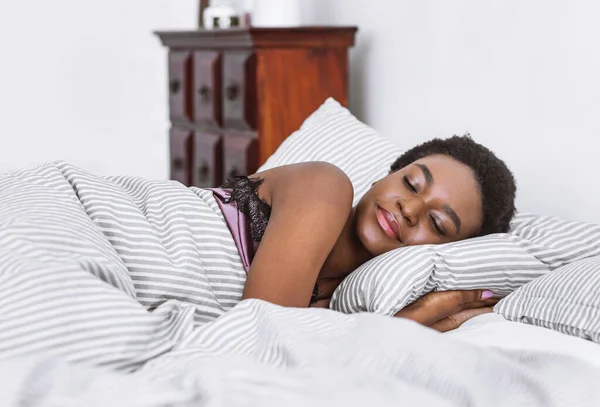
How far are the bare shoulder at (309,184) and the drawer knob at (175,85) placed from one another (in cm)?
157

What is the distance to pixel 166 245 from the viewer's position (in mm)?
1601

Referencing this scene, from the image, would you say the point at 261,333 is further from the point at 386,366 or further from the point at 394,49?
the point at 394,49

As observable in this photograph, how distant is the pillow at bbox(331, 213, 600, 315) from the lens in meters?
1.60

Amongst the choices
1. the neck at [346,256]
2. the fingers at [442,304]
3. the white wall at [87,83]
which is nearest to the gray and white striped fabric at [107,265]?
the neck at [346,256]

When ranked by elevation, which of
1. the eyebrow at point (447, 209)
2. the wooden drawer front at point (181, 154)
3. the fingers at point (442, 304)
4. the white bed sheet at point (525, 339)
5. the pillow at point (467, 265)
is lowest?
the wooden drawer front at point (181, 154)

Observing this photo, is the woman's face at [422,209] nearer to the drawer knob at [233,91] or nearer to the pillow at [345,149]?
the pillow at [345,149]

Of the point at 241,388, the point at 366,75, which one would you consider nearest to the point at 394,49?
the point at 366,75

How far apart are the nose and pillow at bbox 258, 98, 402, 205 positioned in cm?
37

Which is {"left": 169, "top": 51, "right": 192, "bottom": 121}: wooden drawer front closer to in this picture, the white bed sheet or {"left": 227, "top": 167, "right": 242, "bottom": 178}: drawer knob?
{"left": 227, "top": 167, "right": 242, "bottom": 178}: drawer knob

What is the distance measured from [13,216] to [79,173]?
10.9 inches

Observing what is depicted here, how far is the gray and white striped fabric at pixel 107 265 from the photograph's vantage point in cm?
121

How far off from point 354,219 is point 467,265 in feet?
0.95

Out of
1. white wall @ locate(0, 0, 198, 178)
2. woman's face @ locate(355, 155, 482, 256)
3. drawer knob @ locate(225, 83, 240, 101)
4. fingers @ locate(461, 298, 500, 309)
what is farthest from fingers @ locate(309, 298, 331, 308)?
white wall @ locate(0, 0, 198, 178)

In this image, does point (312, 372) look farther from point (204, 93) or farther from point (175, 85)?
point (175, 85)
